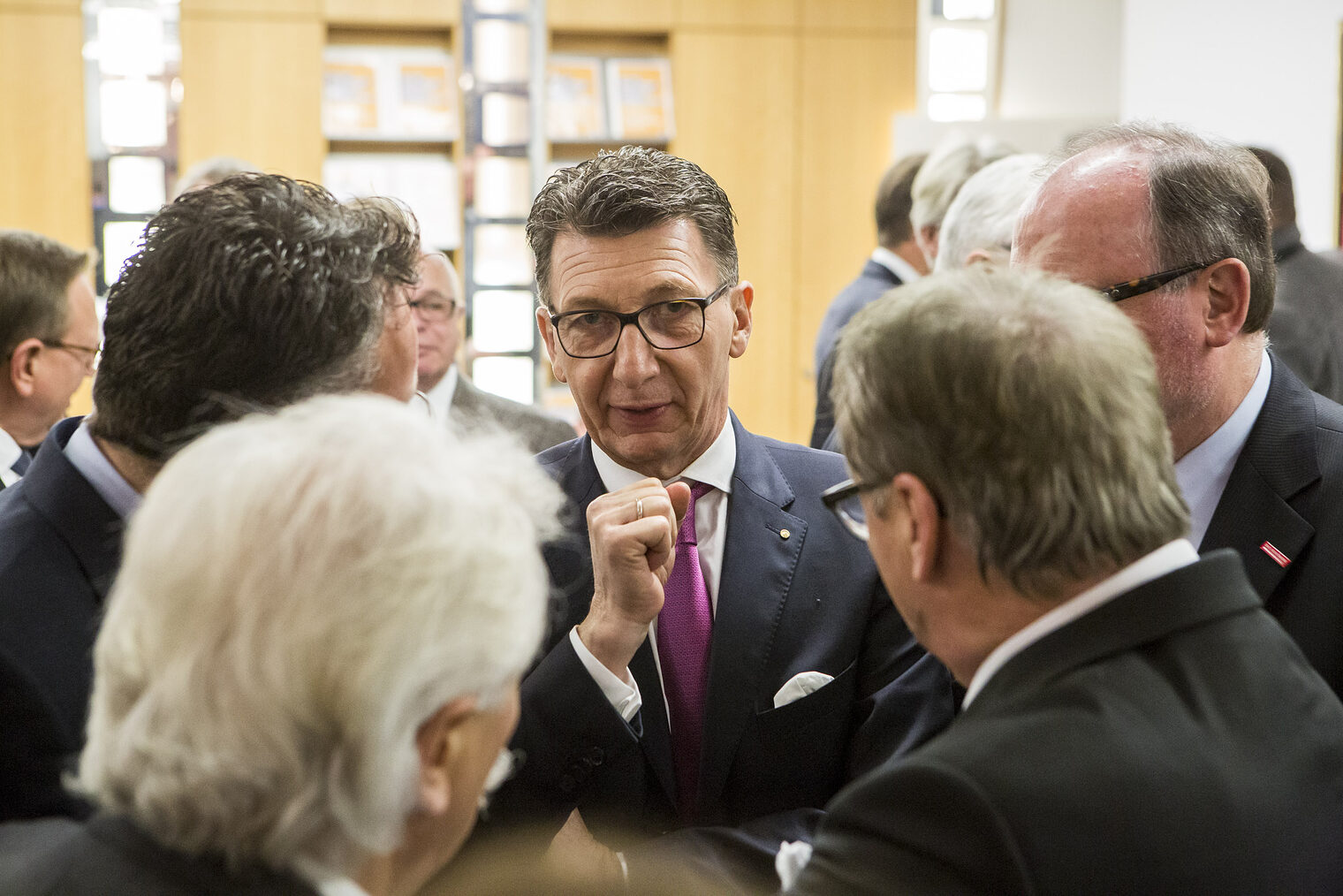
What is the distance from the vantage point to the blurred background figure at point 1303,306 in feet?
11.2

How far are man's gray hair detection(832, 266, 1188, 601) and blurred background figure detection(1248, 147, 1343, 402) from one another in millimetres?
2349

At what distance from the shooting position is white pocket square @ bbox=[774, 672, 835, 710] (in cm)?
178

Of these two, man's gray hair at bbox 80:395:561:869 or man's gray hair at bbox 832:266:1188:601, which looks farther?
man's gray hair at bbox 832:266:1188:601

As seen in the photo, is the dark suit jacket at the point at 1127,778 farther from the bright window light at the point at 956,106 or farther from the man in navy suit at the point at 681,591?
the bright window light at the point at 956,106

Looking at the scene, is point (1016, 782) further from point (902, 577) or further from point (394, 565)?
point (394, 565)

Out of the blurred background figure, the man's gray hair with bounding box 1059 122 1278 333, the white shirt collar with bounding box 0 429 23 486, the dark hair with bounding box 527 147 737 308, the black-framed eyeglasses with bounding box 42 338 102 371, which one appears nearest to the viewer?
the man's gray hair with bounding box 1059 122 1278 333

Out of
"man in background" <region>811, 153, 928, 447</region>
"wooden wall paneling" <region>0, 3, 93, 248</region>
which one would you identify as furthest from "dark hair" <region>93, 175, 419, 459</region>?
"wooden wall paneling" <region>0, 3, 93, 248</region>

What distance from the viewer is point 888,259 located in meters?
4.45

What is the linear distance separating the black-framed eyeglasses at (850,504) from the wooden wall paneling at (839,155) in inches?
241

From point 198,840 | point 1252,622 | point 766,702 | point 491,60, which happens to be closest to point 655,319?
point 766,702

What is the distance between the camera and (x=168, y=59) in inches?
270

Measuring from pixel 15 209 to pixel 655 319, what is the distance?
6156mm

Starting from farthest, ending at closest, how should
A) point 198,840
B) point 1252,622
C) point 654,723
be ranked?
1. point 654,723
2. point 1252,622
3. point 198,840

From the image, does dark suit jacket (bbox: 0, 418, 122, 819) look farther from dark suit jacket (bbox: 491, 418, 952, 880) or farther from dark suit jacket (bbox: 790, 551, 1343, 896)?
dark suit jacket (bbox: 790, 551, 1343, 896)
